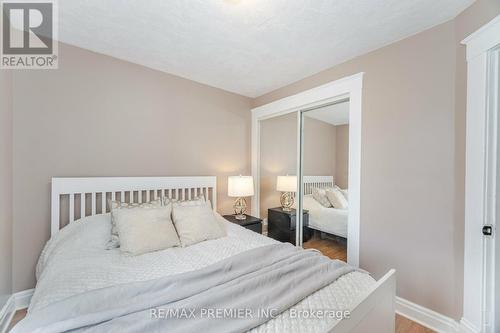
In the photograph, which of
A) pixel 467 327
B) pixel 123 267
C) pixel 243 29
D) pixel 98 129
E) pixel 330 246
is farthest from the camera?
pixel 330 246

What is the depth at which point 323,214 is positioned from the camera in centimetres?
271

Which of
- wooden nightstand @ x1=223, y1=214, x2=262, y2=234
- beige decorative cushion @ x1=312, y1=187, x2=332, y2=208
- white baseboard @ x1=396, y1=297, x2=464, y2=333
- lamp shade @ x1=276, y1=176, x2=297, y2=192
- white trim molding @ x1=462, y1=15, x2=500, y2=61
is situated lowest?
white baseboard @ x1=396, y1=297, x2=464, y2=333

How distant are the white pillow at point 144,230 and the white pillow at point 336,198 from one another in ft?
5.75

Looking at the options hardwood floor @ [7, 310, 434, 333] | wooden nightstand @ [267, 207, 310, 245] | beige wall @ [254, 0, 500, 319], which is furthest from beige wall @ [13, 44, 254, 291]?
beige wall @ [254, 0, 500, 319]

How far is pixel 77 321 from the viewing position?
2.91 ft

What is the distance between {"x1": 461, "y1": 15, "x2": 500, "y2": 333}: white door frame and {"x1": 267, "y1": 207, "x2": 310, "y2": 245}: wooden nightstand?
158 cm

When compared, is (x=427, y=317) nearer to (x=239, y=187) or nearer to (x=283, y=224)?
(x=283, y=224)

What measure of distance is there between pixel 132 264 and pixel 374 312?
4.82 feet

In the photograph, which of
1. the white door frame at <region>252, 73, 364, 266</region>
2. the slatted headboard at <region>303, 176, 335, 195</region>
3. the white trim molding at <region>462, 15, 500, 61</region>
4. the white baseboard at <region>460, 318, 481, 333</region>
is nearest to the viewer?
the white trim molding at <region>462, 15, 500, 61</region>

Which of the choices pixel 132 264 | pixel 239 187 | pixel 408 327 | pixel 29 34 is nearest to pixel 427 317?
pixel 408 327

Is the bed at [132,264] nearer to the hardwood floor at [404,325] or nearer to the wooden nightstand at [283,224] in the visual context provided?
the hardwood floor at [404,325]

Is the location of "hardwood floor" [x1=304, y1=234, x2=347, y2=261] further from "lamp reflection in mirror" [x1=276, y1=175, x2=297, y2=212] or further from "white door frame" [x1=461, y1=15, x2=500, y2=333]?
"white door frame" [x1=461, y1=15, x2=500, y2=333]

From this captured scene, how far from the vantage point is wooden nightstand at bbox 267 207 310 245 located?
294 centimetres

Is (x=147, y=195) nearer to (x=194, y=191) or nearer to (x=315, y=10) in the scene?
(x=194, y=191)
